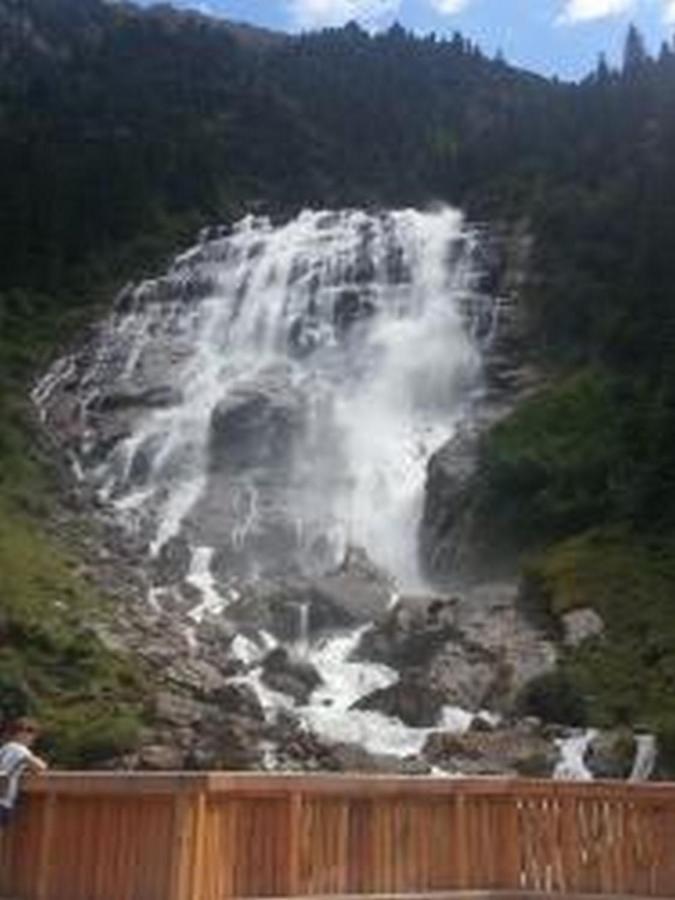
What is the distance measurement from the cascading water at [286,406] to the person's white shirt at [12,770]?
34612mm

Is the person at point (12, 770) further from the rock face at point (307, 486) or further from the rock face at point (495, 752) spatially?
the rock face at point (495, 752)

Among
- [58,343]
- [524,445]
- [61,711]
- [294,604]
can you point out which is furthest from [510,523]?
[58,343]

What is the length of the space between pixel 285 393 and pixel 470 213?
34.8m

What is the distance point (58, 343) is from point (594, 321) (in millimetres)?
31125

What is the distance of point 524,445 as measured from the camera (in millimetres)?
78062

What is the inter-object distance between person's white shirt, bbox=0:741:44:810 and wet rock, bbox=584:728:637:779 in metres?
31.2

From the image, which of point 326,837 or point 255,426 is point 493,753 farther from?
point 255,426

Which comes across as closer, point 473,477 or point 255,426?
point 473,477

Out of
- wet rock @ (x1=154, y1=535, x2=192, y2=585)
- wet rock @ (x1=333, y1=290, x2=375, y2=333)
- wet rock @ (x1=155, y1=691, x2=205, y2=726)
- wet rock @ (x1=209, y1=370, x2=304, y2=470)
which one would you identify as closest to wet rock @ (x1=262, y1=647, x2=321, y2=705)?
wet rock @ (x1=155, y1=691, x2=205, y2=726)

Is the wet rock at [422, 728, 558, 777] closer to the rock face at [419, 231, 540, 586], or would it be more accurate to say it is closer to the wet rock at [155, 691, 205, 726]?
the wet rock at [155, 691, 205, 726]

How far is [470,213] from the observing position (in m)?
117

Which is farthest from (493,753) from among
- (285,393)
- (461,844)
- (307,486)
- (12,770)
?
(285,393)

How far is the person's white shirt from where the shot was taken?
746 inches

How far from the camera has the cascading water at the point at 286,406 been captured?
70.8 meters
